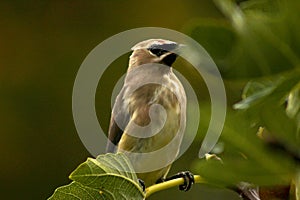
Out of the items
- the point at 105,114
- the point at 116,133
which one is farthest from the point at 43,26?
the point at 116,133

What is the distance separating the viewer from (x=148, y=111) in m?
0.81

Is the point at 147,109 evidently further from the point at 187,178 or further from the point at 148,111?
the point at 187,178

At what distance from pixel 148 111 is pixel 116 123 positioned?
20cm

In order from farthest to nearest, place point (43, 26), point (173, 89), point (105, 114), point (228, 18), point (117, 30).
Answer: point (43, 26)
point (117, 30)
point (105, 114)
point (173, 89)
point (228, 18)

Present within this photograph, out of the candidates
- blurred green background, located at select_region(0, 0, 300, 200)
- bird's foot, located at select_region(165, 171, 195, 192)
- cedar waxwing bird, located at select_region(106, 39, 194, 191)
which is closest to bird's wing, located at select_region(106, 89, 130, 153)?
cedar waxwing bird, located at select_region(106, 39, 194, 191)

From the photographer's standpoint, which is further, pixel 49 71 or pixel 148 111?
pixel 49 71

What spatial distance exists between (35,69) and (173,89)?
8.66 ft

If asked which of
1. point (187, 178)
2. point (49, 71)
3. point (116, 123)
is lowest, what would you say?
point (49, 71)

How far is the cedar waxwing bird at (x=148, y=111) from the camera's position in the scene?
766 millimetres

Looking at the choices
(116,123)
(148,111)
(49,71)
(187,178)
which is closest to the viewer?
(187,178)

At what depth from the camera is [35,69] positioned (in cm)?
345

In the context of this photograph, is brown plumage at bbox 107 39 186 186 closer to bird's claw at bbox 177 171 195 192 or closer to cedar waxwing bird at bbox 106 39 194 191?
cedar waxwing bird at bbox 106 39 194 191

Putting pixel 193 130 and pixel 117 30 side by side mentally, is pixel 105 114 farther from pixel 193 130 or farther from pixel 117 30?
pixel 193 130

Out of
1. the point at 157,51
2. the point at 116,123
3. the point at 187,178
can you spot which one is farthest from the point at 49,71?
the point at 187,178
